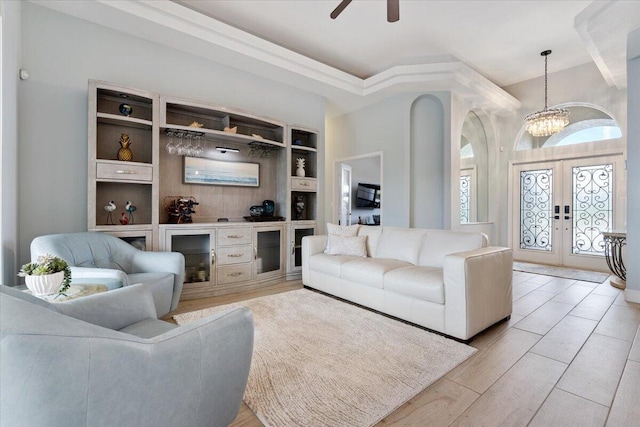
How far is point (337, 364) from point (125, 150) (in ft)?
9.91

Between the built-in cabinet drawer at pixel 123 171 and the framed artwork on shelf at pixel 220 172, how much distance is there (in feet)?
2.19

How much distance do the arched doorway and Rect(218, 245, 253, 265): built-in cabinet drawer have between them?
542 centimetres

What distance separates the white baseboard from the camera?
3.38 meters

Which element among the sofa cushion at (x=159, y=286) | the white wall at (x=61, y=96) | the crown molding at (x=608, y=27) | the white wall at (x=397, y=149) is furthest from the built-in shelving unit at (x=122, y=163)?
the crown molding at (x=608, y=27)

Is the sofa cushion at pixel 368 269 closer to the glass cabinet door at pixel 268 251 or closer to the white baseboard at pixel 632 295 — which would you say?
the glass cabinet door at pixel 268 251

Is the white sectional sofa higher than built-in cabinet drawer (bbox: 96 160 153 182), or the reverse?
built-in cabinet drawer (bbox: 96 160 153 182)

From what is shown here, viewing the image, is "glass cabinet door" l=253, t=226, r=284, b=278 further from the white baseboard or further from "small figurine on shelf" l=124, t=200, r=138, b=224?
the white baseboard

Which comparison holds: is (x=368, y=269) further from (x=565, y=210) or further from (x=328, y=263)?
(x=565, y=210)

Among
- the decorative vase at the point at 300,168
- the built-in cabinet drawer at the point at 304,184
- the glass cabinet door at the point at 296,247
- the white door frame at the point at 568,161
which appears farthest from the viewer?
the white door frame at the point at 568,161

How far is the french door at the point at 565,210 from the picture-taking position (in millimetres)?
5023

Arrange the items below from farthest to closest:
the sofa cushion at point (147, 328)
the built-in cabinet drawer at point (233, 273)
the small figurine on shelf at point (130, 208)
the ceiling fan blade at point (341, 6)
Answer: the built-in cabinet drawer at point (233, 273) < the small figurine on shelf at point (130, 208) < the ceiling fan blade at point (341, 6) < the sofa cushion at point (147, 328)

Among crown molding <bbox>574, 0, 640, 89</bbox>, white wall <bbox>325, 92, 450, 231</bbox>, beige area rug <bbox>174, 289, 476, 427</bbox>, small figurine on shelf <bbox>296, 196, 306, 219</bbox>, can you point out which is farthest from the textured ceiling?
beige area rug <bbox>174, 289, 476, 427</bbox>

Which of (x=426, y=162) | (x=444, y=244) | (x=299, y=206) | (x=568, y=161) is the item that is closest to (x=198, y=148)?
(x=299, y=206)

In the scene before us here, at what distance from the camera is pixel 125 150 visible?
3.19 meters
